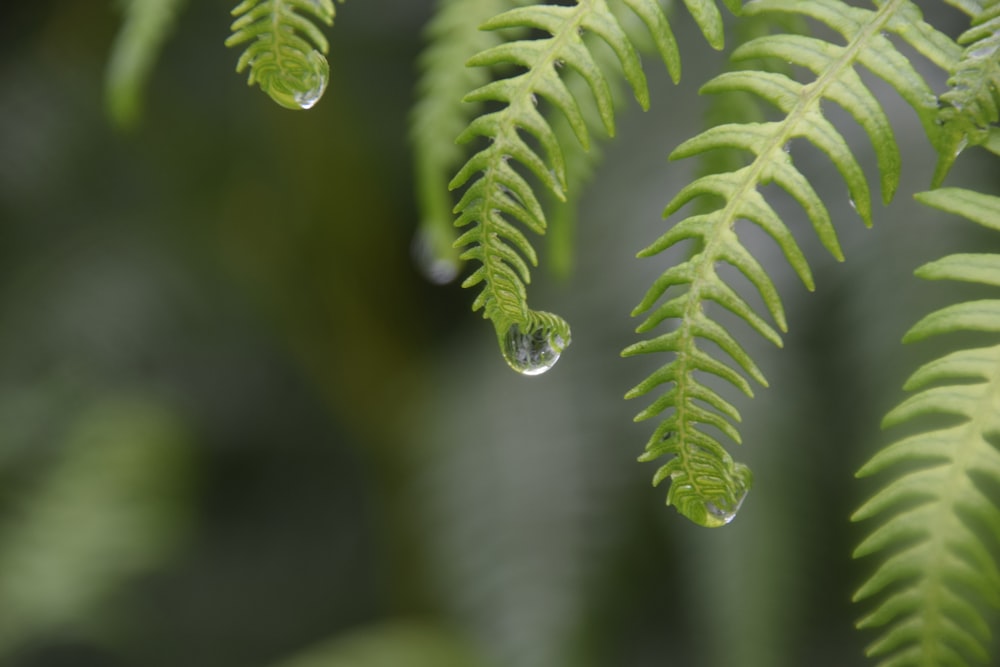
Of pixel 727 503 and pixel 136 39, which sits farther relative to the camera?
pixel 136 39

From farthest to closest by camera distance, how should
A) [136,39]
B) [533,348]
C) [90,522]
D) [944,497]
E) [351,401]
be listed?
[351,401], [90,522], [136,39], [533,348], [944,497]

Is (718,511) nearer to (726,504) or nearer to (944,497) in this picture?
(726,504)

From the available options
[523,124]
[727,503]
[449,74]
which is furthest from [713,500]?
[449,74]

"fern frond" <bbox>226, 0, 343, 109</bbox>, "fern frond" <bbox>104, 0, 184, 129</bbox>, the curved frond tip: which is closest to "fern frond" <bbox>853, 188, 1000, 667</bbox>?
the curved frond tip

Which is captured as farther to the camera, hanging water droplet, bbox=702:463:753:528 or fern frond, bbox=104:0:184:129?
fern frond, bbox=104:0:184:129

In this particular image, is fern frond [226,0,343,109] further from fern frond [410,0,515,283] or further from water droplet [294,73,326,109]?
fern frond [410,0,515,283]

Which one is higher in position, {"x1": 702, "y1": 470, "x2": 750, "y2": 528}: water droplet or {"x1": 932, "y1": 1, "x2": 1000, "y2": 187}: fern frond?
{"x1": 932, "y1": 1, "x2": 1000, "y2": 187}: fern frond

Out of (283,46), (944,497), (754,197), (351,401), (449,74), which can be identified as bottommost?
(944,497)

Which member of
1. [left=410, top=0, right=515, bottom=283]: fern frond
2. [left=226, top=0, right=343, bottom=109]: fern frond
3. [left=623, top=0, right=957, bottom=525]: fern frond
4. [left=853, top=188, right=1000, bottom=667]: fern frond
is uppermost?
[left=410, top=0, right=515, bottom=283]: fern frond
